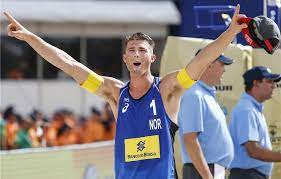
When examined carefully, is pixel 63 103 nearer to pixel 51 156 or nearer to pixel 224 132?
pixel 51 156

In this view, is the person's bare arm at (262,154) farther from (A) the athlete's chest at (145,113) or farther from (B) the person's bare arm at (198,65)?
(A) the athlete's chest at (145,113)

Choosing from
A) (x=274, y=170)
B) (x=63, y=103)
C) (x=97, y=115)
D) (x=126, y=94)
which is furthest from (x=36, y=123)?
(x=126, y=94)

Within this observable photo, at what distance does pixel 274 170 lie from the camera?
8500mm

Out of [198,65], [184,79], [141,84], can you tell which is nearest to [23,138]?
[141,84]

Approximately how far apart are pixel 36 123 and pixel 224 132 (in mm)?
10260

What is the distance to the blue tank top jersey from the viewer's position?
19.3 ft

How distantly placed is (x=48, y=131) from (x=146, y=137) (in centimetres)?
1185

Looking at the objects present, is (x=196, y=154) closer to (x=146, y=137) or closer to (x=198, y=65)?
(x=146, y=137)

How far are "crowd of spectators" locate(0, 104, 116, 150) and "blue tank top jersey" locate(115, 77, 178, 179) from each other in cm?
1054

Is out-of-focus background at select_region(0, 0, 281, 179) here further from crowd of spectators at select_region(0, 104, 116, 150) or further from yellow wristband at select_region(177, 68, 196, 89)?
yellow wristband at select_region(177, 68, 196, 89)

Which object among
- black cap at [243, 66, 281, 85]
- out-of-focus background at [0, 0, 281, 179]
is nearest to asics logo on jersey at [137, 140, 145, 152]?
black cap at [243, 66, 281, 85]

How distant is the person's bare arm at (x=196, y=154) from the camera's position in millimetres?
7109

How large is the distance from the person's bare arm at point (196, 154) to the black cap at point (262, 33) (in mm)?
1755

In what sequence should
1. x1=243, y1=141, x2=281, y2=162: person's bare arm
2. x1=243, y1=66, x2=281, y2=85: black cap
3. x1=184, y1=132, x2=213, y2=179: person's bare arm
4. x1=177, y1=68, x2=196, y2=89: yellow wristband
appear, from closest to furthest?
x1=177, y1=68, x2=196, y2=89: yellow wristband, x1=184, y1=132, x2=213, y2=179: person's bare arm, x1=243, y1=141, x2=281, y2=162: person's bare arm, x1=243, y1=66, x2=281, y2=85: black cap
